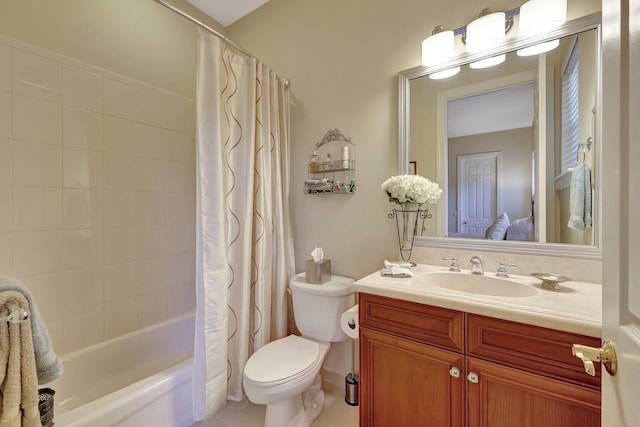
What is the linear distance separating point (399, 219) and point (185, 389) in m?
1.51

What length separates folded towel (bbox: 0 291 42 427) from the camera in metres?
0.80

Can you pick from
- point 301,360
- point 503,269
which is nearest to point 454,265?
point 503,269

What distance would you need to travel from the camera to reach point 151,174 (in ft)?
6.48

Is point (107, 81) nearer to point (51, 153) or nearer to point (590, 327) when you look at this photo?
point (51, 153)

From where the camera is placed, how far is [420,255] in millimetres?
1555

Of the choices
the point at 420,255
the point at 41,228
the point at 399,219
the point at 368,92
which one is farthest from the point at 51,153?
the point at 420,255

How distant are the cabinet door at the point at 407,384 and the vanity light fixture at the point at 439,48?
139 cm

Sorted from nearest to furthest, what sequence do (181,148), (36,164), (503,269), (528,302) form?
(528,302)
(503,269)
(36,164)
(181,148)

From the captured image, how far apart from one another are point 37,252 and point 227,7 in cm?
214

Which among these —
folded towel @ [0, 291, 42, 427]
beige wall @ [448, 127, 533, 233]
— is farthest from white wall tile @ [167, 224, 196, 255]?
beige wall @ [448, 127, 533, 233]

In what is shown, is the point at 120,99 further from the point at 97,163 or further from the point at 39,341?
the point at 39,341

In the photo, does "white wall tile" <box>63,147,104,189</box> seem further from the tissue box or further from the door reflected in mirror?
the door reflected in mirror

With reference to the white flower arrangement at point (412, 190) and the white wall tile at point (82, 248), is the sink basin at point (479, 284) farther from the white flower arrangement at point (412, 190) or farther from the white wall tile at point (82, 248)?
the white wall tile at point (82, 248)

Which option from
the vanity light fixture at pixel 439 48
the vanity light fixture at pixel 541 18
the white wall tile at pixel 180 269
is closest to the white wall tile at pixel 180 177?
the white wall tile at pixel 180 269
